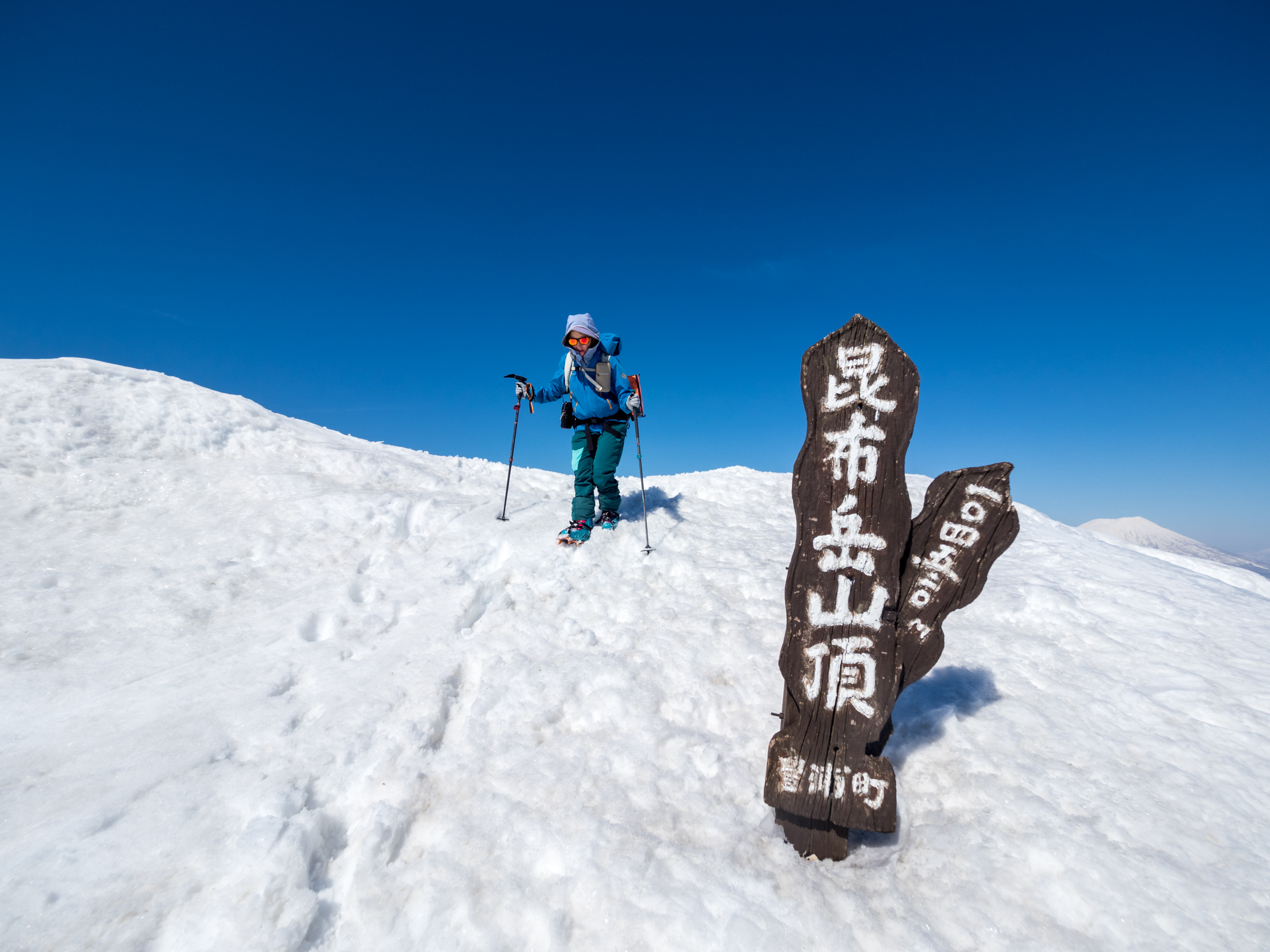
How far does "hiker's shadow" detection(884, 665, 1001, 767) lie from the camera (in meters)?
3.80

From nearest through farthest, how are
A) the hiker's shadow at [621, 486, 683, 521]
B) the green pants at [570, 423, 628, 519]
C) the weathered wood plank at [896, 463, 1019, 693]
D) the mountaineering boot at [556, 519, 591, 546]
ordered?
the weathered wood plank at [896, 463, 1019, 693] < the mountaineering boot at [556, 519, 591, 546] < the green pants at [570, 423, 628, 519] < the hiker's shadow at [621, 486, 683, 521]

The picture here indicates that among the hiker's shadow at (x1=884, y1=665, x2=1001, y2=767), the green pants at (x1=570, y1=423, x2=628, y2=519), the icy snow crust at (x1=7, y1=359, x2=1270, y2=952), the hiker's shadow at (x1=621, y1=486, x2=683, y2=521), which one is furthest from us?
the hiker's shadow at (x1=621, y1=486, x2=683, y2=521)

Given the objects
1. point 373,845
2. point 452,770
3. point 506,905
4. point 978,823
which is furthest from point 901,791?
point 373,845

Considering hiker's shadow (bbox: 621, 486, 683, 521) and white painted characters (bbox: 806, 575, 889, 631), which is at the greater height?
hiker's shadow (bbox: 621, 486, 683, 521)

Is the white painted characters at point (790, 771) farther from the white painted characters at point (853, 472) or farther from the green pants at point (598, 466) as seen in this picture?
the green pants at point (598, 466)

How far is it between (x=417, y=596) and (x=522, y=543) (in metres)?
1.55

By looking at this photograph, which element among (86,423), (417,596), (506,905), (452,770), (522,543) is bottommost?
(506,905)

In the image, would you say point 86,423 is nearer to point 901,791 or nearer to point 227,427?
point 227,427

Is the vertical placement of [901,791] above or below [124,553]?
below

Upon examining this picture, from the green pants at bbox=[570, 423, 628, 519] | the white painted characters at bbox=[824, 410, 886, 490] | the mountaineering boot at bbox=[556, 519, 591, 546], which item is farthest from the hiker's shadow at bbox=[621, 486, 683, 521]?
the white painted characters at bbox=[824, 410, 886, 490]

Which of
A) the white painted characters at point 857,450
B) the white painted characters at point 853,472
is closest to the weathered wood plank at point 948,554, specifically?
the white painted characters at point 853,472

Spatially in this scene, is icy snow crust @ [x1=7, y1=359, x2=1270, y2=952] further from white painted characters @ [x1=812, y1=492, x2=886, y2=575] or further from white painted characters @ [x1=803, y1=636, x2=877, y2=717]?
white painted characters @ [x1=812, y1=492, x2=886, y2=575]

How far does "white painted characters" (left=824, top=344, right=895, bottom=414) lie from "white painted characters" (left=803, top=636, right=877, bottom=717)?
1.44 m

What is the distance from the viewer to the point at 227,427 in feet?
28.7
